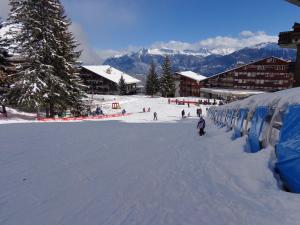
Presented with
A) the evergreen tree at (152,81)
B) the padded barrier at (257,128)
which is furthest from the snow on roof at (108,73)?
the padded barrier at (257,128)

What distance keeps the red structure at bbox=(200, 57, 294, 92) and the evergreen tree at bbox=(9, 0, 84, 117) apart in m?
69.8

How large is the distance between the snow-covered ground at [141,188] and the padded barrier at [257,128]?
0.56m

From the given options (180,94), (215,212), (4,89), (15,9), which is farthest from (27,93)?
(180,94)

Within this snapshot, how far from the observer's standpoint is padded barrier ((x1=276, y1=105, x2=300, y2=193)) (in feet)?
20.5

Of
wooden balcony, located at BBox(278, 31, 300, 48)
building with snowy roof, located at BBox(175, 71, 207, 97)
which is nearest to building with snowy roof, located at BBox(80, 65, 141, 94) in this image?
building with snowy roof, located at BBox(175, 71, 207, 97)

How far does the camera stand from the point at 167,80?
8438 centimetres

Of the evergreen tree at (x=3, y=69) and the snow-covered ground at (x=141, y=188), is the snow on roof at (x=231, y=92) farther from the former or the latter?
the snow-covered ground at (x=141, y=188)

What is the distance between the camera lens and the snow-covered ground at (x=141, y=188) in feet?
18.8

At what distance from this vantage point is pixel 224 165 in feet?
31.3

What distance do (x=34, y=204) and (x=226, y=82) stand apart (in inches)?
3660

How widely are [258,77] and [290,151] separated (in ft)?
294

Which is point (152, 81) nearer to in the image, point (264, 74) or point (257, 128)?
point (264, 74)

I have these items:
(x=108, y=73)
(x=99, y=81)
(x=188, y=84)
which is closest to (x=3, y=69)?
(x=99, y=81)

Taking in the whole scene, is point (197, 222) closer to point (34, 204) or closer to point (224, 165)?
point (34, 204)
